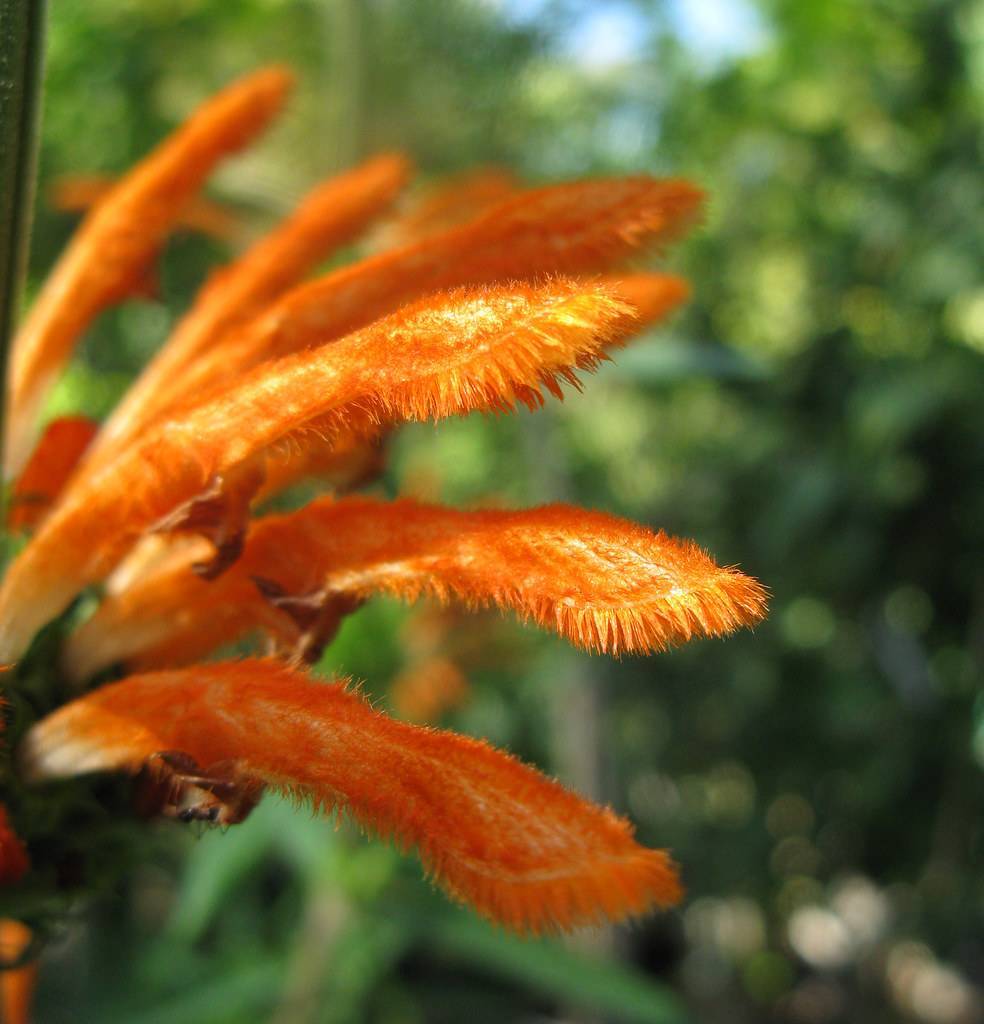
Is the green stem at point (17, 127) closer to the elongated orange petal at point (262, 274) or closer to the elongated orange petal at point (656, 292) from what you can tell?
the elongated orange petal at point (262, 274)

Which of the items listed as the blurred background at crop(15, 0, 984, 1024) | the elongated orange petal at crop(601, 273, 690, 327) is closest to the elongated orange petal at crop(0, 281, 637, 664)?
the elongated orange petal at crop(601, 273, 690, 327)

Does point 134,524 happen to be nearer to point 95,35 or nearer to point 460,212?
point 460,212

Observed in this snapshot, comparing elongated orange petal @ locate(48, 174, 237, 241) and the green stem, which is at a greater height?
the green stem

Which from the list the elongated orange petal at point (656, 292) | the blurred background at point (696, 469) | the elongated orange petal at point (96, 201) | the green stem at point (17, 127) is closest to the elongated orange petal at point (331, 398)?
the green stem at point (17, 127)

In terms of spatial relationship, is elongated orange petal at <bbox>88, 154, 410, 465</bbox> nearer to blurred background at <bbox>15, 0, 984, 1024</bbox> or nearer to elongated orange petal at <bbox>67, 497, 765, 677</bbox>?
elongated orange petal at <bbox>67, 497, 765, 677</bbox>

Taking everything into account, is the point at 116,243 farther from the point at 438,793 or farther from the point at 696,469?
the point at 696,469

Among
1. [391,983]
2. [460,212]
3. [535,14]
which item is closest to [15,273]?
[460,212]

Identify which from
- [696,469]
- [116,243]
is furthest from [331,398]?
[696,469]

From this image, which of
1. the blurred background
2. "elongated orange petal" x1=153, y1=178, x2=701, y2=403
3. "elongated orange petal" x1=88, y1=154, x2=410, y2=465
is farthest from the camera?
the blurred background
